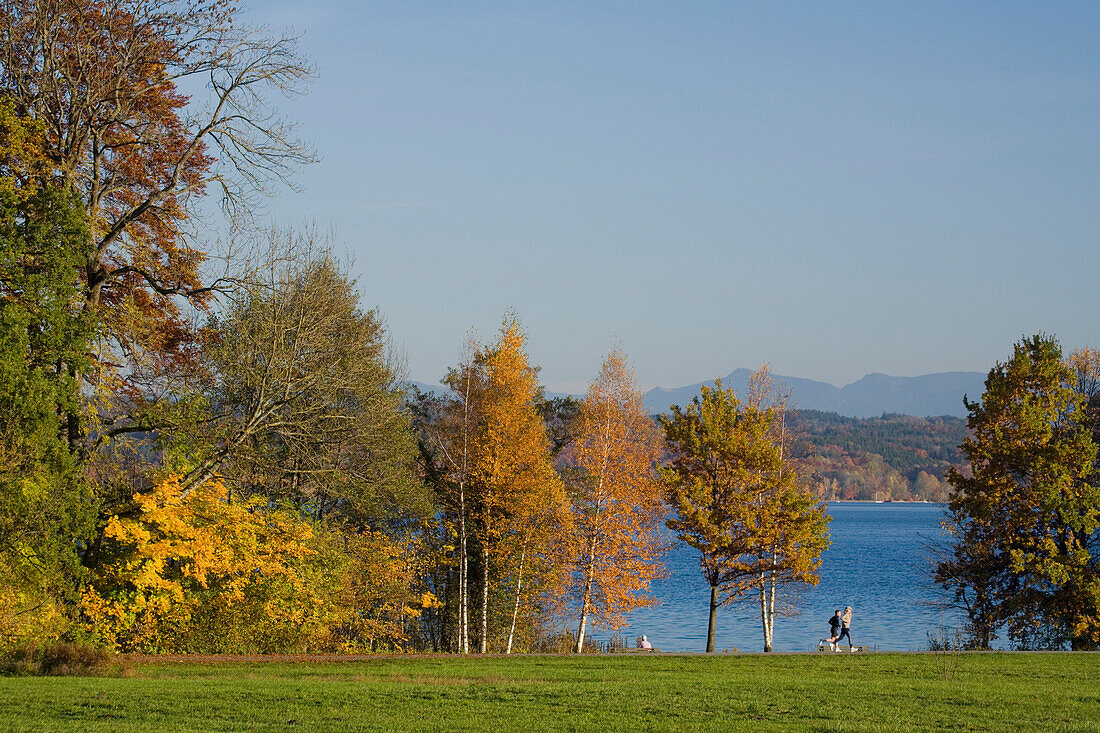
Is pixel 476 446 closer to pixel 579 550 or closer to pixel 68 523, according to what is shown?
pixel 579 550

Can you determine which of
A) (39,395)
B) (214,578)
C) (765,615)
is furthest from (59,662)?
(765,615)

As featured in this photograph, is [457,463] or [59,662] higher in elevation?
[457,463]

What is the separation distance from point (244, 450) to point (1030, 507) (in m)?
21.1

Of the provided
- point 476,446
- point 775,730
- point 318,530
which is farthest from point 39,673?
point 476,446

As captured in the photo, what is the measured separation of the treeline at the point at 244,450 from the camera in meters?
19.9

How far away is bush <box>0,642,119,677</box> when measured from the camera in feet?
51.8

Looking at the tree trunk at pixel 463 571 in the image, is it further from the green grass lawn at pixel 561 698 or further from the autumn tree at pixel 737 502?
the green grass lawn at pixel 561 698

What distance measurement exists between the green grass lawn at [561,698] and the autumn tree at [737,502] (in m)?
8.29

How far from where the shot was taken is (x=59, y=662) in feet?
52.6

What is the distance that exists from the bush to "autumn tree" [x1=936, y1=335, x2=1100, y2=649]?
21690 millimetres

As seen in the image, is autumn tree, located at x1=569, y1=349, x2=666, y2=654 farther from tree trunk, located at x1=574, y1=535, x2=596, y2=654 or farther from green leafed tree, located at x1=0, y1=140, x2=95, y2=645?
green leafed tree, located at x1=0, y1=140, x2=95, y2=645

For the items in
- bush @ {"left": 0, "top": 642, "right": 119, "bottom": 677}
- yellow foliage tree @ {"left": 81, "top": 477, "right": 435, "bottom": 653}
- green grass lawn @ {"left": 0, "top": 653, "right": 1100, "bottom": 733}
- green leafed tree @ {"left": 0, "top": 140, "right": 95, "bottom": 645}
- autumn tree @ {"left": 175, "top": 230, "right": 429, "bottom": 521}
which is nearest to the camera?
green grass lawn @ {"left": 0, "top": 653, "right": 1100, "bottom": 733}

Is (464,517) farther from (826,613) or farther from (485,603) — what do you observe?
(826,613)

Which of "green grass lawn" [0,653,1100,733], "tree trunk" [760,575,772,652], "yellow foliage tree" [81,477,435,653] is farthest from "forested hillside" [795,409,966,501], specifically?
"green grass lawn" [0,653,1100,733]
